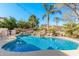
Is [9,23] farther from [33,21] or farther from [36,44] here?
[36,44]

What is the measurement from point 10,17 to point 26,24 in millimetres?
418

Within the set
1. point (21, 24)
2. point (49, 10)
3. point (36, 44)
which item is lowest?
point (36, 44)

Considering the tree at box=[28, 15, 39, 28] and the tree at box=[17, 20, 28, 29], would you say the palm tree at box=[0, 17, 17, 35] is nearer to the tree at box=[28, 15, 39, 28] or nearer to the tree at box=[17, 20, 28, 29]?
the tree at box=[17, 20, 28, 29]

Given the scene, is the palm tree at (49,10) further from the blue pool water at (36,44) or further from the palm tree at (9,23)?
the palm tree at (9,23)

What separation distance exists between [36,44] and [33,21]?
561 mm

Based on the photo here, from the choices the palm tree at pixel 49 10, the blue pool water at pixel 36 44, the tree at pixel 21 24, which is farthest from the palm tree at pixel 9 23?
the palm tree at pixel 49 10

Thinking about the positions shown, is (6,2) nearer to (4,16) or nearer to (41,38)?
(4,16)

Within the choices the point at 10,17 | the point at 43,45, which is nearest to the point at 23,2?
the point at 10,17

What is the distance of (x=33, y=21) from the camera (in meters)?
4.48

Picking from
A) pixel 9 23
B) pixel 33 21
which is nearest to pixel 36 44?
pixel 33 21

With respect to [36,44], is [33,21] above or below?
above

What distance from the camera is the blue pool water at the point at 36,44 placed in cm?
441

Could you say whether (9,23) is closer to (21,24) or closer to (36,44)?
(21,24)

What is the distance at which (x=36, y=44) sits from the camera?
449cm
